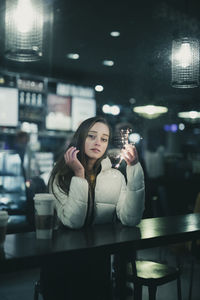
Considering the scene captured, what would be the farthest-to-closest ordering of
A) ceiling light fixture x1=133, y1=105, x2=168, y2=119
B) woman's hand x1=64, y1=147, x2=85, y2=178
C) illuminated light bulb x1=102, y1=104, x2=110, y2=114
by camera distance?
ceiling light fixture x1=133, y1=105, x2=168, y2=119
illuminated light bulb x1=102, y1=104, x2=110, y2=114
woman's hand x1=64, y1=147, x2=85, y2=178

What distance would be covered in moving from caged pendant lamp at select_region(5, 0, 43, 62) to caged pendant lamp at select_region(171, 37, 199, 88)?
1058 millimetres

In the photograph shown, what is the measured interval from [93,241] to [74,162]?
51 cm

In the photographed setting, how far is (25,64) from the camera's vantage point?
7395 millimetres

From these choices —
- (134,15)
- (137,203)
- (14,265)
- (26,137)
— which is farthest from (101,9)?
(14,265)

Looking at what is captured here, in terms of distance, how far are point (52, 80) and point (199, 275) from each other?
186 inches

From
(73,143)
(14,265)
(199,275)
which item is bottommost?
(199,275)

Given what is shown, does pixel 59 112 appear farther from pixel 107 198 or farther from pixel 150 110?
pixel 107 198

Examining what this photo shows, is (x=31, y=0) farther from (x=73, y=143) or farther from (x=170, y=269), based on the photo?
(x=170, y=269)

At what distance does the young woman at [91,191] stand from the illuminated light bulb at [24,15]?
46.8 inches

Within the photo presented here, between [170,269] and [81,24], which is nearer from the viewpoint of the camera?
[170,269]

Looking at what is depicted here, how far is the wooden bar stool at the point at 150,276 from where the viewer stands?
2.12m

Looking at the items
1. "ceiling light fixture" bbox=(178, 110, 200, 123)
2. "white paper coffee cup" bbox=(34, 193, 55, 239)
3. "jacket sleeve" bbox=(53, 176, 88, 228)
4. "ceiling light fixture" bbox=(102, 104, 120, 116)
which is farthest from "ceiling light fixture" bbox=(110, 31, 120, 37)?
"white paper coffee cup" bbox=(34, 193, 55, 239)

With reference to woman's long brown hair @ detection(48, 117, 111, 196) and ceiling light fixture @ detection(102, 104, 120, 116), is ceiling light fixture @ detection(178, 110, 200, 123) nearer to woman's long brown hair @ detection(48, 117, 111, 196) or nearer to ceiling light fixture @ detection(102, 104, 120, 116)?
ceiling light fixture @ detection(102, 104, 120, 116)

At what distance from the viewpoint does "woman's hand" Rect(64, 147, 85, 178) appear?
2.02 m
